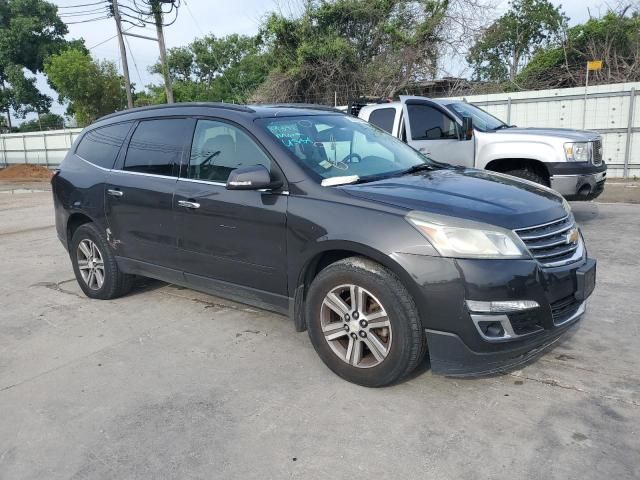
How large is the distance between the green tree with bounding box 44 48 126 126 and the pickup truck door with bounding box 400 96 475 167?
99.2 ft

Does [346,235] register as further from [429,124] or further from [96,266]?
[429,124]

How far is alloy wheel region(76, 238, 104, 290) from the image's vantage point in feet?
17.2

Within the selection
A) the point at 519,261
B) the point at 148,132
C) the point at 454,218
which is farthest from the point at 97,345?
the point at 519,261

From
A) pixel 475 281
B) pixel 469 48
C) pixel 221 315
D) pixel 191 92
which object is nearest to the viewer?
pixel 475 281

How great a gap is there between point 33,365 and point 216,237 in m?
1.63

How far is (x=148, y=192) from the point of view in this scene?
178 inches

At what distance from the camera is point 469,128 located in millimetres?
7457

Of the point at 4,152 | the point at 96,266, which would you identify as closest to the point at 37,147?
the point at 4,152

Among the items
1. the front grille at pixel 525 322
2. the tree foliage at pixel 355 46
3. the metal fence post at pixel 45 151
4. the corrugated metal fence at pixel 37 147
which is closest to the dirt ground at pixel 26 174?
the metal fence post at pixel 45 151

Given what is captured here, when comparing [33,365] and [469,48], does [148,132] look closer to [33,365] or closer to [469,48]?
[33,365]

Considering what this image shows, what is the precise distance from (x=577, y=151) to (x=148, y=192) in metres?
5.57

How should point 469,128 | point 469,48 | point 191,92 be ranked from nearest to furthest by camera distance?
point 469,128 → point 469,48 → point 191,92

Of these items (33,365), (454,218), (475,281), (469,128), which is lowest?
(33,365)

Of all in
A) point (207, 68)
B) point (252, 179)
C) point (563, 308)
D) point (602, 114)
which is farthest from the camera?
point (207, 68)
